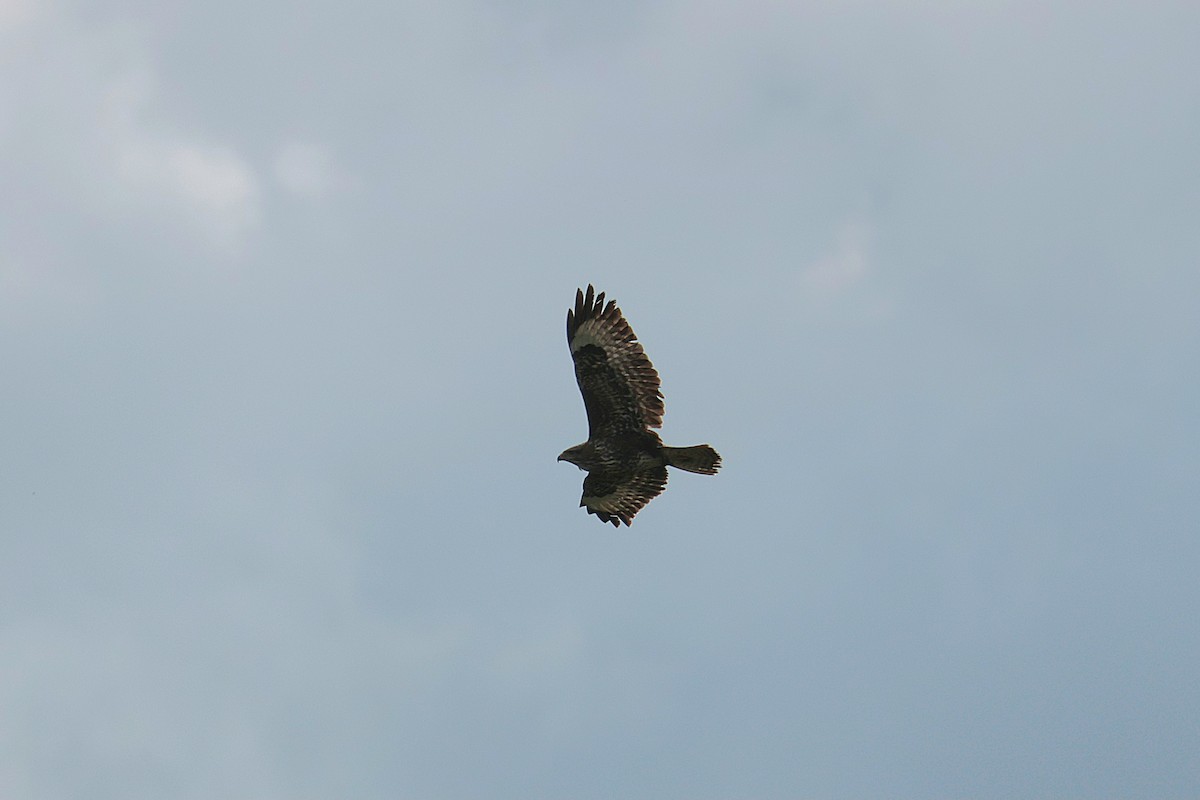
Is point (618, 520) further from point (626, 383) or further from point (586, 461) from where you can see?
point (626, 383)

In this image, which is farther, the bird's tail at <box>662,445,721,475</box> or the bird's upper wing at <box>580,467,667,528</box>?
the bird's upper wing at <box>580,467,667,528</box>

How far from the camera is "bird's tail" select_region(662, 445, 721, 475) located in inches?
733

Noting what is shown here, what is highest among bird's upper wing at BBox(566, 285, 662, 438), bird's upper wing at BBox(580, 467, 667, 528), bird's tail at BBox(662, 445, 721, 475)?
bird's upper wing at BBox(566, 285, 662, 438)

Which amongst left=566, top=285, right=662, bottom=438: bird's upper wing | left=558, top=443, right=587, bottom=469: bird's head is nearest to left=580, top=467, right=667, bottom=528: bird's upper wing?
left=558, top=443, right=587, bottom=469: bird's head

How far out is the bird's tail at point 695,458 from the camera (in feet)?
61.1

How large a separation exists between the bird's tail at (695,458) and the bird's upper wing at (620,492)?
860 millimetres

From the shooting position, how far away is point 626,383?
61.7ft

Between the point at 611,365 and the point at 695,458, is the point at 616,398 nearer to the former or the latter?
the point at 611,365

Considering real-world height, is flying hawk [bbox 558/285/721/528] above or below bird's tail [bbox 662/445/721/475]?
above

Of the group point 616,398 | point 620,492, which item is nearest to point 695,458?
point 616,398

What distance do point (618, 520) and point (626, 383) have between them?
8.17 ft

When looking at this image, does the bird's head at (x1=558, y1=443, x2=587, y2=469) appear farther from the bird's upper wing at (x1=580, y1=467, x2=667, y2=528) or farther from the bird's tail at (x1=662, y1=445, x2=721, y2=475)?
the bird's tail at (x1=662, y1=445, x2=721, y2=475)

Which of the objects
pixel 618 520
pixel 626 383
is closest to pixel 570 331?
pixel 626 383

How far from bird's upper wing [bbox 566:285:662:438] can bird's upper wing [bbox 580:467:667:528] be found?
47.5 inches
